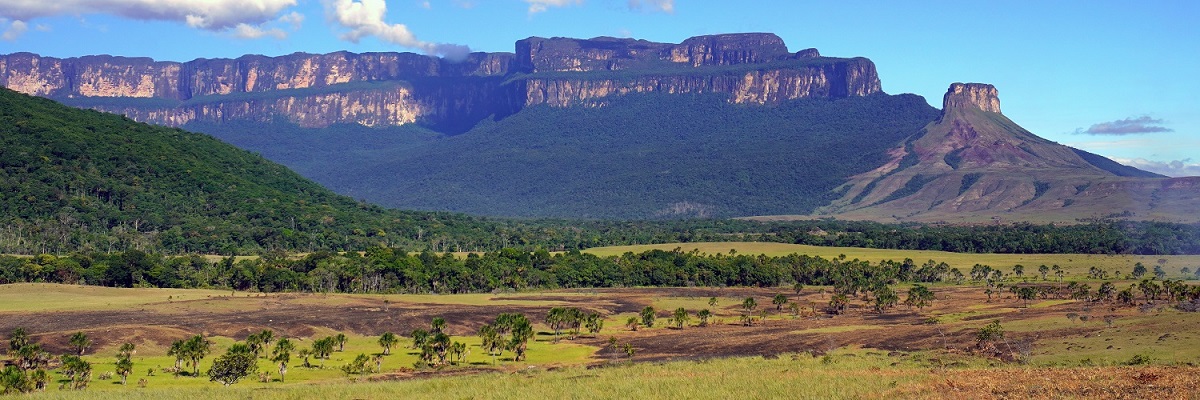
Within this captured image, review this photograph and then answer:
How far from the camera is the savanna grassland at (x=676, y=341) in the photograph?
5094 cm

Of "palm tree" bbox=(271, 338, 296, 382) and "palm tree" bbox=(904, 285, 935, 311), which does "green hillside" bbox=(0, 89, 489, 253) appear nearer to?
"palm tree" bbox=(271, 338, 296, 382)

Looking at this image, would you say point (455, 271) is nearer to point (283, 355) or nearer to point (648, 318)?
point (648, 318)

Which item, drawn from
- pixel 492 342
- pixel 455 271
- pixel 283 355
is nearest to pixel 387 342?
pixel 492 342

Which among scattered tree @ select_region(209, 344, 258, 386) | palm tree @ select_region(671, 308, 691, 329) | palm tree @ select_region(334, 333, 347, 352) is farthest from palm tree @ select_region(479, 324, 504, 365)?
palm tree @ select_region(671, 308, 691, 329)

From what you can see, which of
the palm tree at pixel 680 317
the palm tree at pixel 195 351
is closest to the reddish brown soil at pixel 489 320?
the palm tree at pixel 680 317

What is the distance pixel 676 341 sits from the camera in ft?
299

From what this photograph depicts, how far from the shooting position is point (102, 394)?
5538cm

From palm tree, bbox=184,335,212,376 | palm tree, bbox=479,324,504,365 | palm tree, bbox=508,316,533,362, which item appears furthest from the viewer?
palm tree, bbox=479,324,504,365

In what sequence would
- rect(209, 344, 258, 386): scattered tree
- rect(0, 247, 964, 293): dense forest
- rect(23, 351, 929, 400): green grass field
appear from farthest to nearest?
rect(0, 247, 964, 293): dense forest < rect(209, 344, 258, 386): scattered tree < rect(23, 351, 929, 400): green grass field

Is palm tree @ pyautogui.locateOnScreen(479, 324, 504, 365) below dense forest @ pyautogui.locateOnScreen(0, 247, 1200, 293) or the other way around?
the other way around

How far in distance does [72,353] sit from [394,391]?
1487 inches

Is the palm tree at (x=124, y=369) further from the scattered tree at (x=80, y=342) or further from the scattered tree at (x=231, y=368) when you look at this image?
the scattered tree at (x=80, y=342)

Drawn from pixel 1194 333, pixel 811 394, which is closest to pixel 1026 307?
pixel 1194 333

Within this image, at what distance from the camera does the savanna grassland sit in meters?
50.9
